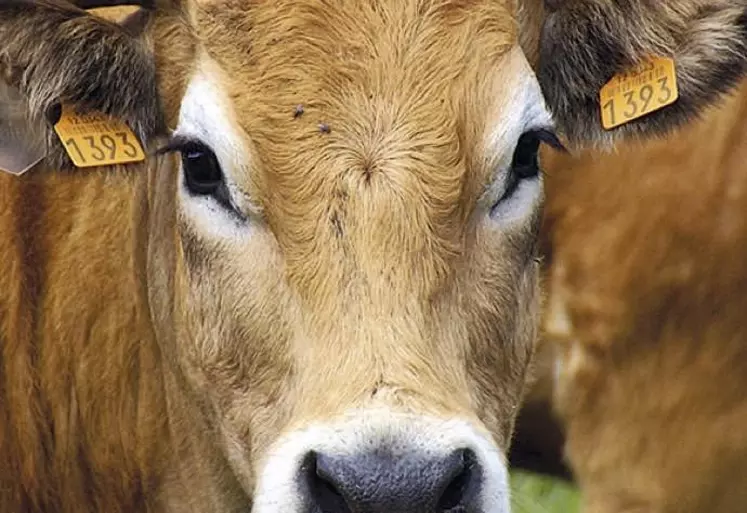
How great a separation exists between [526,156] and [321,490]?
3.60ft

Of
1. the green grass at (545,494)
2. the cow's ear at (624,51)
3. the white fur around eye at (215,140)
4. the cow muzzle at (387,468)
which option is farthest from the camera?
the green grass at (545,494)

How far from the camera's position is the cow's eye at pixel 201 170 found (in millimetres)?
4773

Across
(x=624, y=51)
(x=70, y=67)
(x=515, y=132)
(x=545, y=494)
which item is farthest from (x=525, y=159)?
(x=545, y=494)

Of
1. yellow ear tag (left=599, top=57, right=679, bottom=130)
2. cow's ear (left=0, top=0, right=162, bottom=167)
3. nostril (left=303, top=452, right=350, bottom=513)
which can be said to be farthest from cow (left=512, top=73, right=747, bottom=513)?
nostril (left=303, top=452, right=350, bottom=513)

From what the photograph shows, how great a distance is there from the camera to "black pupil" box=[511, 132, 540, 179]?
4812 millimetres

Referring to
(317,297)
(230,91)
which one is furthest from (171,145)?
(317,297)

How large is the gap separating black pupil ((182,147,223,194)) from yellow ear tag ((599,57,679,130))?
1.08m

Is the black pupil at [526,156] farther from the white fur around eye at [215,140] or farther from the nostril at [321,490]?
the nostril at [321,490]

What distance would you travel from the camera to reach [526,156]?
4.86 meters

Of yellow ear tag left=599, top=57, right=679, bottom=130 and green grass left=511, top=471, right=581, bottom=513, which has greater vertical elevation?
yellow ear tag left=599, top=57, right=679, bottom=130

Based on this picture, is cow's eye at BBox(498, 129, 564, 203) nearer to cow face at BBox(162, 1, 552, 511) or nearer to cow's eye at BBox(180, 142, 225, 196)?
cow face at BBox(162, 1, 552, 511)

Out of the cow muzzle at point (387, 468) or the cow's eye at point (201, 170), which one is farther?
the cow's eye at point (201, 170)

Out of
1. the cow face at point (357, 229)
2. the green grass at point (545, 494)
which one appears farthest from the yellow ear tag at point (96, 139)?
the green grass at point (545, 494)

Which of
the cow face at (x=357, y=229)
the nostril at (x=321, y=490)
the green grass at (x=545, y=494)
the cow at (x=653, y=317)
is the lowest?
the green grass at (x=545, y=494)
